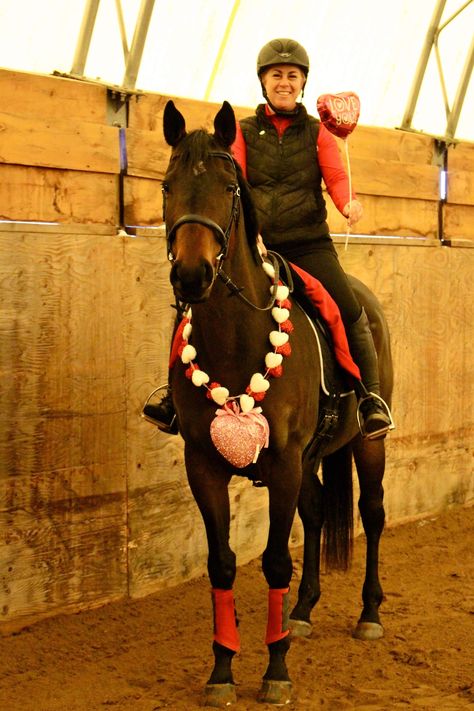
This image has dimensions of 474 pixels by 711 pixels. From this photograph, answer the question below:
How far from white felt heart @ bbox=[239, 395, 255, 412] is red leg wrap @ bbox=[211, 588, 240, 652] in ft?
2.72

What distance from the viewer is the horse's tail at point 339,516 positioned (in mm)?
5559

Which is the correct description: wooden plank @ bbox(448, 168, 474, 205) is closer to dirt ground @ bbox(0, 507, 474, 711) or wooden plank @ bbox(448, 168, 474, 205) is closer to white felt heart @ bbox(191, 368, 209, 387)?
dirt ground @ bbox(0, 507, 474, 711)

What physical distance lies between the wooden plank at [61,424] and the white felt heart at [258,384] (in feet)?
4.93

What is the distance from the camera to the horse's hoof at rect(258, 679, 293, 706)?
4184mm

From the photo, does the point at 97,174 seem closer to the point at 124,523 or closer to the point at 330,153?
the point at 330,153

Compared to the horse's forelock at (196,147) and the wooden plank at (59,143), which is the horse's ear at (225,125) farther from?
the wooden plank at (59,143)

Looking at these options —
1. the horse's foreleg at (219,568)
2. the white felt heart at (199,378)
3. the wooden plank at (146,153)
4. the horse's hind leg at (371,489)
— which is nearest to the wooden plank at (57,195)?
the wooden plank at (146,153)

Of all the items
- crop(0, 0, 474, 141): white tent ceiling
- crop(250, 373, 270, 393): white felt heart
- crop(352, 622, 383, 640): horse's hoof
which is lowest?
crop(352, 622, 383, 640): horse's hoof

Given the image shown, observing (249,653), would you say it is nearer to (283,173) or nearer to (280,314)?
(280,314)

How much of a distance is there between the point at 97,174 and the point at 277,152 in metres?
1.32

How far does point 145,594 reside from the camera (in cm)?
571

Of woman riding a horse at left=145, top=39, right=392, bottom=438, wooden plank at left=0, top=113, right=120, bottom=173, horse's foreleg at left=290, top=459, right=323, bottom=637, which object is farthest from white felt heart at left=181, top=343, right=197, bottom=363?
wooden plank at left=0, top=113, right=120, bottom=173

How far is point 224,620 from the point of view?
4.27 meters

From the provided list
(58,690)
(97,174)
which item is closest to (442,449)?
(97,174)
